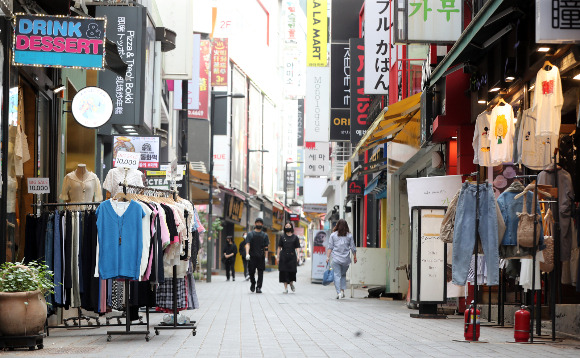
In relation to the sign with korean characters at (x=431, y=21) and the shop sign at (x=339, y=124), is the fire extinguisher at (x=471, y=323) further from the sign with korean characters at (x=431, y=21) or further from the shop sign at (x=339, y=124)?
the shop sign at (x=339, y=124)

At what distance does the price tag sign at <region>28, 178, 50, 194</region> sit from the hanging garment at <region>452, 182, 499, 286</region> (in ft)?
17.3

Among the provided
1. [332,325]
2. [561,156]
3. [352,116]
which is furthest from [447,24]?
[352,116]

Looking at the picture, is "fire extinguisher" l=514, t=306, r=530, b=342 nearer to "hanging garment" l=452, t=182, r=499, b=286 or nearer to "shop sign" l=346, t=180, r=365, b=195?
"hanging garment" l=452, t=182, r=499, b=286

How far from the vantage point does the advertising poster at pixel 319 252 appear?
34.6 metres

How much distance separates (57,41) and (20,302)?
3.15m

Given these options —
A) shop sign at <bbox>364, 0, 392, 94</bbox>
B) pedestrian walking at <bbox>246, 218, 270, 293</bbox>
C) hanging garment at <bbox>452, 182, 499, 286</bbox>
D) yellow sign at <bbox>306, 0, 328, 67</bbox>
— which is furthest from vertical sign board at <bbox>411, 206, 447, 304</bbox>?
yellow sign at <bbox>306, 0, 328, 67</bbox>

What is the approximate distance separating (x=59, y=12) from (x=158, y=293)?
4208 millimetres

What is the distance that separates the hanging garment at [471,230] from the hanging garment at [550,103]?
38.6 inches

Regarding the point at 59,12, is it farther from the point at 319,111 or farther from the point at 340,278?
the point at 319,111

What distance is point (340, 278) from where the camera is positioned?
2317cm

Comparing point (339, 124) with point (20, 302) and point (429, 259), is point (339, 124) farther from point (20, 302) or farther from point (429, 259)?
point (20, 302)

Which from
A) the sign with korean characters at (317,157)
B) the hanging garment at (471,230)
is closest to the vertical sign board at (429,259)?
the hanging garment at (471,230)

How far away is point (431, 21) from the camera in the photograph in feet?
52.4

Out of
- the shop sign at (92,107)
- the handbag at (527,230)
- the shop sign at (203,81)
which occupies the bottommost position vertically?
the handbag at (527,230)
